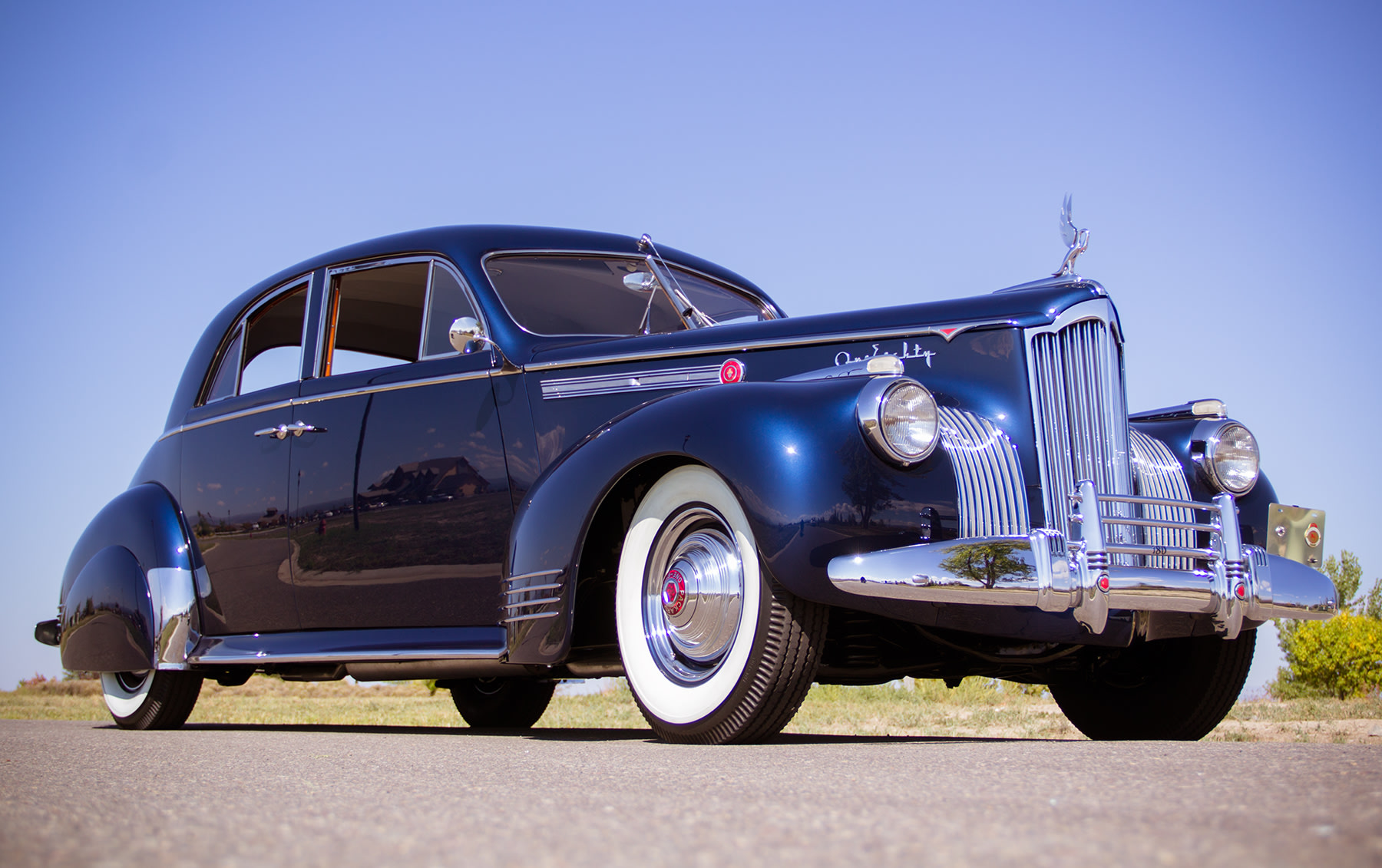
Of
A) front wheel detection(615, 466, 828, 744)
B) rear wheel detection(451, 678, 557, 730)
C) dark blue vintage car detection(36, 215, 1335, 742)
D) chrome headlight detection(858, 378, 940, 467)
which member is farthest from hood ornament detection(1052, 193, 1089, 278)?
rear wheel detection(451, 678, 557, 730)

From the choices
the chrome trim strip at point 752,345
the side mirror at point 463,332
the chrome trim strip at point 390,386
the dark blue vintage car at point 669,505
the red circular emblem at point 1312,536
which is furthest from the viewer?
the chrome trim strip at point 390,386

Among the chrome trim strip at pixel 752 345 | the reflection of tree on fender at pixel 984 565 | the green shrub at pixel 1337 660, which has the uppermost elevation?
the chrome trim strip at pixel 752 345

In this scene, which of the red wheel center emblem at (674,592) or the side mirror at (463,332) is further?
the side mirror at (463,332)

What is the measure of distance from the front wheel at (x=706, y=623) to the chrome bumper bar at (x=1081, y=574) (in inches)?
9.6

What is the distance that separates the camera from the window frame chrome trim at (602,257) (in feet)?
15.9

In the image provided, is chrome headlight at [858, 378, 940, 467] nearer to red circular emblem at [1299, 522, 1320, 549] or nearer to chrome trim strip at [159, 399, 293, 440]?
red circular emblem at [1299, 522, 1320, 549]

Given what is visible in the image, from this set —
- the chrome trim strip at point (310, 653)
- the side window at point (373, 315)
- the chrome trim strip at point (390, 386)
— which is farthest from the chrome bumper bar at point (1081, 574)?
the side window at point (373, 315)

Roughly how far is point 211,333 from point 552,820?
493 centimetres

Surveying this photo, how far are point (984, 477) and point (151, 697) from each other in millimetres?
4192

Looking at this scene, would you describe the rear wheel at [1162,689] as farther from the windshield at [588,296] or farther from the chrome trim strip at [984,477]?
the windshield at [588,296]

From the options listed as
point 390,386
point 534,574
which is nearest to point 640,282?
point 390,386

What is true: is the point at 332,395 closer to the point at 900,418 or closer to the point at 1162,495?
the point at 900,418

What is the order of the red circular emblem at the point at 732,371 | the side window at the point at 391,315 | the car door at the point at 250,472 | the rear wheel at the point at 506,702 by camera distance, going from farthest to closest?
the rear wheel at the point at 506,702 → the car door at the point at 250,472 → the side window at the point at 391,315 → the red circular emblem at the point at 732,371

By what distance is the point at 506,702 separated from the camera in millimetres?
6621
